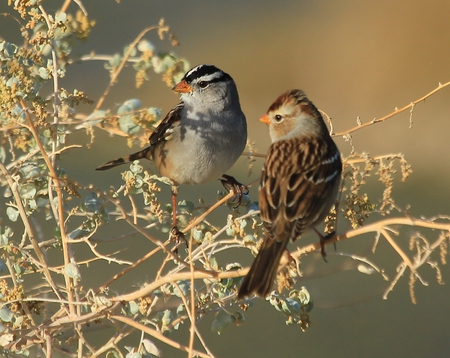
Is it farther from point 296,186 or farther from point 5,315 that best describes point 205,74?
point 5,315

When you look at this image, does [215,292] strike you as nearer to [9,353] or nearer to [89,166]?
[9,353]

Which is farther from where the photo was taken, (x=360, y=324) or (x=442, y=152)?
(x=442, y=152)

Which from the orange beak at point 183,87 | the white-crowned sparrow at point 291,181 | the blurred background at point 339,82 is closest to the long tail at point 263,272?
the white-crowned sparrow at point 291,181

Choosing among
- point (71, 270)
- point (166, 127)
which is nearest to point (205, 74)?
point (166, 127)

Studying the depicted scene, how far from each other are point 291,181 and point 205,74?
1.31 m

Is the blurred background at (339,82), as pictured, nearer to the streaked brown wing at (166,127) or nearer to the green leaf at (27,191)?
the streaked brown wing at (166,127)

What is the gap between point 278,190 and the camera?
10.5ft

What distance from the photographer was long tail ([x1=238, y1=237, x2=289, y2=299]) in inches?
100

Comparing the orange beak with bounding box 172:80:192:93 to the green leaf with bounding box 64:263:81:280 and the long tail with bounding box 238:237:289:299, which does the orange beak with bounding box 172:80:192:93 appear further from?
the green leaf with bounding box 64:263:81:280

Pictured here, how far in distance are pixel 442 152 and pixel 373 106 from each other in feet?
6.43

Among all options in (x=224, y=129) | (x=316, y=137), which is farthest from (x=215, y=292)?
(x=224, y=129)

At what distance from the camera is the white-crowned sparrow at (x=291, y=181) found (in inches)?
109

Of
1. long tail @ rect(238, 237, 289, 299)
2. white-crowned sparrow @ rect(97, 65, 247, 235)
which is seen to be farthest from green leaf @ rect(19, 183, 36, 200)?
white-crowned sparrow @ rect(97, 65, 247, 235)

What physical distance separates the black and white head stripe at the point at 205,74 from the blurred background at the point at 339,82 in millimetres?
3667
